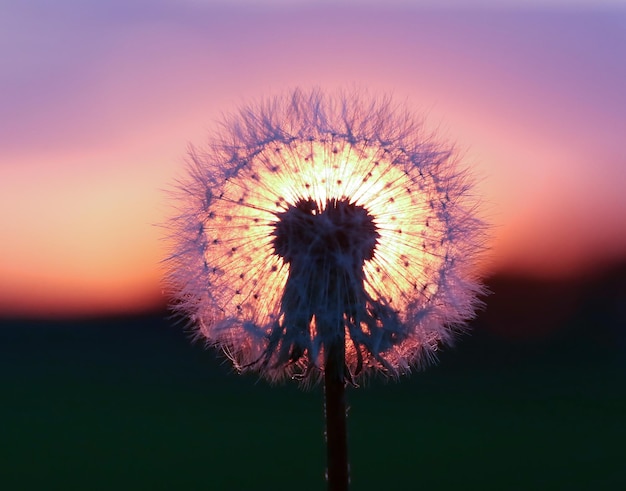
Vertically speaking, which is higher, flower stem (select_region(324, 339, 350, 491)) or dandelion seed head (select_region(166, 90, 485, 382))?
dandelion seed head (select_region(166, 90, 485, 382))

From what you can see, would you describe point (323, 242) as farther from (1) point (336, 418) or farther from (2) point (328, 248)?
(1) point (336, 418)

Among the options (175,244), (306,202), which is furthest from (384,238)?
(175,244)

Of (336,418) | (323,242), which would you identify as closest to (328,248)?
(323,242)

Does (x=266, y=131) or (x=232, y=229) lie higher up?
(x=266, y=131)

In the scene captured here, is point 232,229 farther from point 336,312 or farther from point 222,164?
point 336,312

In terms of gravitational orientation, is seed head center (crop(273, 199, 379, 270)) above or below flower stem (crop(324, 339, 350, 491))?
above
